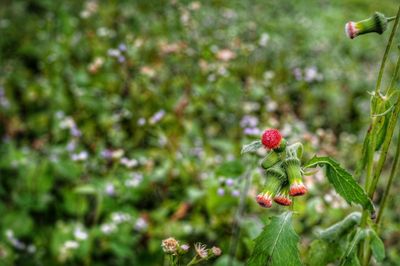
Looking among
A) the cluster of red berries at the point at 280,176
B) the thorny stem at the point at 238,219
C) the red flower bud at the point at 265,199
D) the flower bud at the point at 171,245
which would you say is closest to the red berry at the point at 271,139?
the cluster of red berries at the point at 280,176

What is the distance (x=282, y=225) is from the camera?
38.6 inches

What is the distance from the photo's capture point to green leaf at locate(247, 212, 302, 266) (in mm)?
943

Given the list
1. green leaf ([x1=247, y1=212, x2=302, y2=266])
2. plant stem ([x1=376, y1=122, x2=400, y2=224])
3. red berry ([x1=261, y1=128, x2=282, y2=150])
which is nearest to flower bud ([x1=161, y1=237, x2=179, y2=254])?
green leaf ([x1=247, y1=212, x2=302, y2=266])

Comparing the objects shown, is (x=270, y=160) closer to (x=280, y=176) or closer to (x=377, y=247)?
(x=280, y=176)

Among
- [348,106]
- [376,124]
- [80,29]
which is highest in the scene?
[376,124]

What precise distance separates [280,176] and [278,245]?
0.15 m

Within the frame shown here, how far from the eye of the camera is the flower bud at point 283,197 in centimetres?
95

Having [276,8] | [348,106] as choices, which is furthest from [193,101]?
[276,8]

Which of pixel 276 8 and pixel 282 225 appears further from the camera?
pixel 276 8

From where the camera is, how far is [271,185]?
956 millimetres

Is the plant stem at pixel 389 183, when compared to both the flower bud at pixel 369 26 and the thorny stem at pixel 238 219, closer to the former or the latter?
the flower bud at pixel 369 26

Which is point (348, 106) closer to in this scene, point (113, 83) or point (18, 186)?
point (113, 83)

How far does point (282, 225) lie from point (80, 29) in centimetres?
341

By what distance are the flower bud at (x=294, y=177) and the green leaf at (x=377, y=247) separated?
0.32 meters
